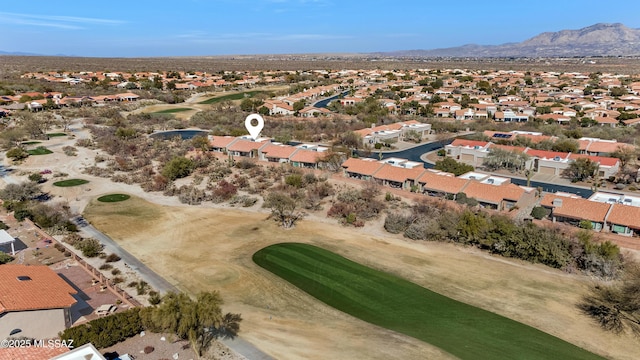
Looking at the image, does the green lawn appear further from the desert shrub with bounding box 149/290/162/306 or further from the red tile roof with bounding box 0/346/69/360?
the red tile roof with bounding box 0/346/69/360

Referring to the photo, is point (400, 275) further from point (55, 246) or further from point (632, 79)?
point (632, 79)

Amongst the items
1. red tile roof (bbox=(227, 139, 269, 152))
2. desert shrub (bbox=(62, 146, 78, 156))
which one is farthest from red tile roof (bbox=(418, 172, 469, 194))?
desert shrub (bbox=(62, 146, 78, 156))

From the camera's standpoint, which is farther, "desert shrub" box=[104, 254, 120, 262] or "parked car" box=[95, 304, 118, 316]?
"desert shrub" box=[104, 254, 120, 262]

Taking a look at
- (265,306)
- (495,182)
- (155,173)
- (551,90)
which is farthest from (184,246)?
(551,90)

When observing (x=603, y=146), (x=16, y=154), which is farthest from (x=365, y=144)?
(x=16, y=154)

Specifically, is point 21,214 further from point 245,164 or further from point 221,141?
point 221,141

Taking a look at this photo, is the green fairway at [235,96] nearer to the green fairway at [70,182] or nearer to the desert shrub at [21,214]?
the green fairway at [70,182]
